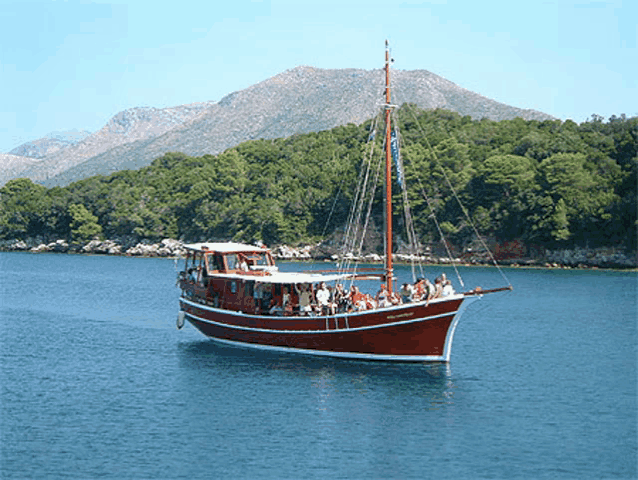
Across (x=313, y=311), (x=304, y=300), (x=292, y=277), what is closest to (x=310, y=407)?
(x=313, y=311)

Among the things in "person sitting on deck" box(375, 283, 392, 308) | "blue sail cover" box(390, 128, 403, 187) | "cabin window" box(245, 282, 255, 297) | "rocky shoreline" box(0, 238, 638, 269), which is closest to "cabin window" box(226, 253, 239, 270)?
"cabin window" box(245, 282, 255, 297)

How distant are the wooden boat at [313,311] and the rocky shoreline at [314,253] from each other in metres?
27.8

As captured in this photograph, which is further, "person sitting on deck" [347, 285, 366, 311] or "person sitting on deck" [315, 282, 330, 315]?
"person sitting on deck" [315, 282, 330, 315]

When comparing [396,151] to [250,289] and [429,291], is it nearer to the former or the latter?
[429,291]

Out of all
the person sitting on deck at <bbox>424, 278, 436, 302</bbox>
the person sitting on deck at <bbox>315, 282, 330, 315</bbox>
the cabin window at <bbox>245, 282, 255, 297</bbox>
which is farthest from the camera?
the cabin window at <bbox>245, 282, 255, 297</bbox>

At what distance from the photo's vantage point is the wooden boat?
142 feet

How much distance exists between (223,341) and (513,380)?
728 inches

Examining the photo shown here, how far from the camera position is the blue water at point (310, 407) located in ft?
98.9

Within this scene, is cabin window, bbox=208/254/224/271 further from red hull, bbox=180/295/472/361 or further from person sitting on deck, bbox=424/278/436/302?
person sitting on deck, bbox=424/278/436/302

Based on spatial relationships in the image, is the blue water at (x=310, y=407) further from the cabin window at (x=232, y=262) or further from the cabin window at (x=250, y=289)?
the cabin window at (x=232, y=262)

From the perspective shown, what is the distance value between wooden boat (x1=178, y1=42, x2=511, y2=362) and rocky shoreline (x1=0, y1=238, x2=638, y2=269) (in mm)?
27786

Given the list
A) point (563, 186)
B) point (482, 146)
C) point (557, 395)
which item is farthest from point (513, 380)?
point (482, 146)

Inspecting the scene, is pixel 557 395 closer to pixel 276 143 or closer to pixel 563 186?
pixel 563 186

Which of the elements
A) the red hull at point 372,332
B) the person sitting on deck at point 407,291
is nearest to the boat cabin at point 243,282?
the red hull at point 372,332
